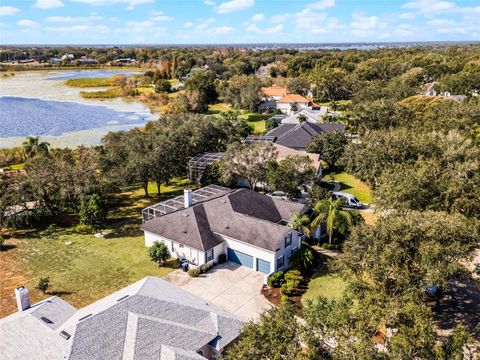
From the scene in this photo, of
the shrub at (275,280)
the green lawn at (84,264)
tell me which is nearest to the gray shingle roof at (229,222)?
the shrub at (275,280)

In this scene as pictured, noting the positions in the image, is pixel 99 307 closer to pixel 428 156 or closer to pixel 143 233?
pixel 143 233

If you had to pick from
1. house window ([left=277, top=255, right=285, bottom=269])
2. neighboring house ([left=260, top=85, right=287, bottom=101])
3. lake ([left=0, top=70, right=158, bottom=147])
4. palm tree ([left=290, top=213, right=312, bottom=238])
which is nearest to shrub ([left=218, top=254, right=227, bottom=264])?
house window ([left=277, top=255, right=285, bottom=269])

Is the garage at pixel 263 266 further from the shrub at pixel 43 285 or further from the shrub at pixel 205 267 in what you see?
the shrub at pixel 43 285

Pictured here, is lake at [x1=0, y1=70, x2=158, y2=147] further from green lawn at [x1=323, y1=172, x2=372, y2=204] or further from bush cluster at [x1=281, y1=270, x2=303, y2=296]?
bush cluster at [x1=281, y1=270, x2=303, y2=296]

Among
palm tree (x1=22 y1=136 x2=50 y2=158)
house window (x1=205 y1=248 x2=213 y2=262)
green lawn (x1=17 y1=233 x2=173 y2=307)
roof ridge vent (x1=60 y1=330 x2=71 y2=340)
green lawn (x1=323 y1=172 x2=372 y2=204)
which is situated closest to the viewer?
roof ridge vent (x1=60 y1=330 x2=71 y2=340)

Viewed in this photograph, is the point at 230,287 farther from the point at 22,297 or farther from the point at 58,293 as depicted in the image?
the point at 22,297
